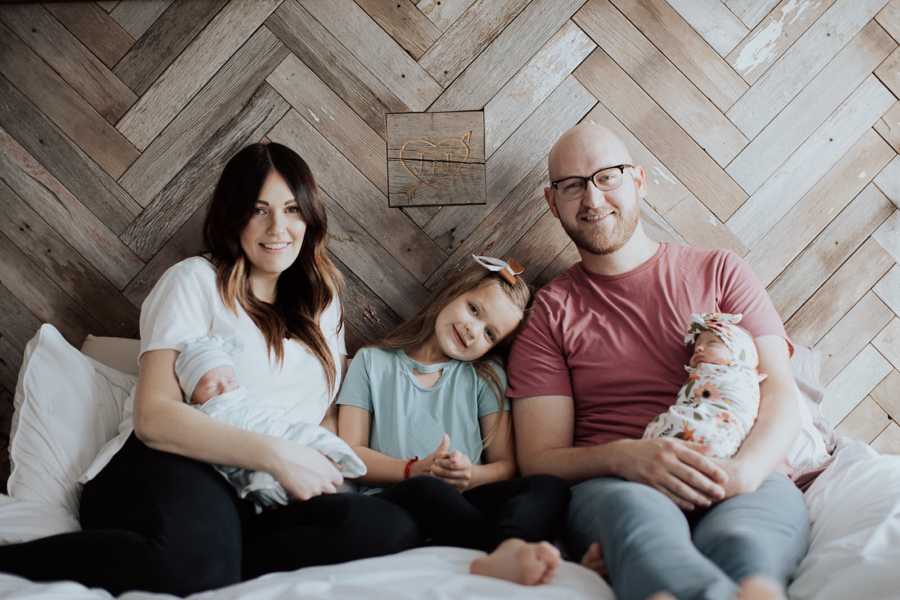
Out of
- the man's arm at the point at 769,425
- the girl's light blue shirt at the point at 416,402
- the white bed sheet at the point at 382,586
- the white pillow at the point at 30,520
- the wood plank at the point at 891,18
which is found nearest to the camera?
the white bed sheet at the point at 382,586

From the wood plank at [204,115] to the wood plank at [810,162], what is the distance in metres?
1.48

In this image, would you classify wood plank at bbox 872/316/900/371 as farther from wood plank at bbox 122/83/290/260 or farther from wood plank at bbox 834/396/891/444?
wood plank at bbox 122/83/290/260

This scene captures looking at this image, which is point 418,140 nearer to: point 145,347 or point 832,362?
point 145,347

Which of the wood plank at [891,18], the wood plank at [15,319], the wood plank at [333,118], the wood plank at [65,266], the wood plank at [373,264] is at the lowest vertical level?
the wood plank at [15,319]

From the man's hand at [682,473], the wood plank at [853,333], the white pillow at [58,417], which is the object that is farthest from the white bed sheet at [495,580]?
the wood plank at [853,333]

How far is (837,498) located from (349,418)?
115 cm

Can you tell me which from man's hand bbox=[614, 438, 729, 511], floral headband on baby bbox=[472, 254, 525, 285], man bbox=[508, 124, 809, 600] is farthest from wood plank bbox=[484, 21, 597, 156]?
man's hand bbox=[614, 438, 729, 511]

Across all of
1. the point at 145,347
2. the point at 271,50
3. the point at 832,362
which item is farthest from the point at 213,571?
the point at 832,362

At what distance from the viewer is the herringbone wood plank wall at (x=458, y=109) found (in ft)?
7.05

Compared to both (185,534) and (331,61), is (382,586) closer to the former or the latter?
(185,534)

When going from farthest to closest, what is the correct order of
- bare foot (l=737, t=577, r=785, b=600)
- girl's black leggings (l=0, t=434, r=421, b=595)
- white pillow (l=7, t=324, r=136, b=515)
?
white pillow (l=7, t=324, r=136, b=515)
girl's black leggings (l=0, t=434, r=421, b=595)
bare foot (l=737, t=577, r=785, b=600)

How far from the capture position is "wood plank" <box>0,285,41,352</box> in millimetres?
2203

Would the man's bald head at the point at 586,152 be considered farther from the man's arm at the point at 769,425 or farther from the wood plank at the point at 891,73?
the wood plank at the point at 891,73

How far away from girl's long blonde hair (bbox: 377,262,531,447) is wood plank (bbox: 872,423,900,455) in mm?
1147
